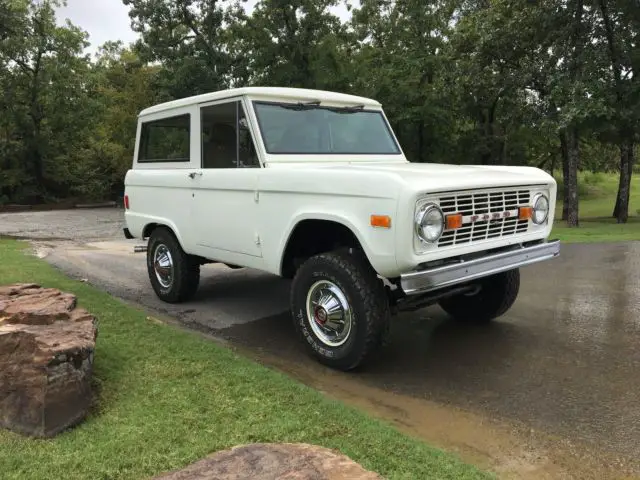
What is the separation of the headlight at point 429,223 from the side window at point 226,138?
1744 millimetres

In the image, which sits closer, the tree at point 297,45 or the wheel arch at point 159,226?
the wheel arch at point 159,226

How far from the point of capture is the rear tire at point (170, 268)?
629 cm

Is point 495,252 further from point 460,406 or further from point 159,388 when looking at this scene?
point 159,388

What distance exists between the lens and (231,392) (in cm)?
373

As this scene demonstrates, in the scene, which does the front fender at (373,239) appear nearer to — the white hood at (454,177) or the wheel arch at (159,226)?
the white hood at (454,177)

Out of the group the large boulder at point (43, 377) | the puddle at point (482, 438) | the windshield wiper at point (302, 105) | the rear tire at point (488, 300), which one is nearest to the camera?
the puddle at point (482, 438)

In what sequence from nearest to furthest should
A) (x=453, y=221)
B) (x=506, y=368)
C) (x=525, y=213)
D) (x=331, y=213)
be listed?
(x=453, y=221) < (x=331, y=213) < (x=506, y=368) < (x=525, y=213)

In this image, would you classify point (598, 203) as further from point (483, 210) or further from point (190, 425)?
point (190, 425)

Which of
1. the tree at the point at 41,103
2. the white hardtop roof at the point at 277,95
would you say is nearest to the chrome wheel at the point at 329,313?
the white hardtop roof at the point at 277,95

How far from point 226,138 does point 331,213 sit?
67.6 inches

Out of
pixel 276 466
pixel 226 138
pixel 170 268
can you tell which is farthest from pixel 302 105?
pixel 276 466

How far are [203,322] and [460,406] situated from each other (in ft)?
9.82

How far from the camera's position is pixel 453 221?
3.98 m

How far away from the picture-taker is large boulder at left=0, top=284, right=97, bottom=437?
10.4ft
